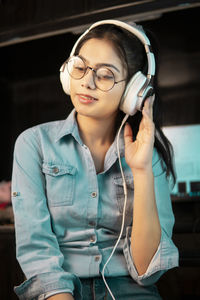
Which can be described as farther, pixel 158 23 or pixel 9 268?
pixel 158 23

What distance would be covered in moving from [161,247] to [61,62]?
2.16m

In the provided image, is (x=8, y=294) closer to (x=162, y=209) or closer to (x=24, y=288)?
(x=24, y=288)

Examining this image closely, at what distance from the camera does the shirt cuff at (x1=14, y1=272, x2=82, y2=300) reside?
2.80 feet

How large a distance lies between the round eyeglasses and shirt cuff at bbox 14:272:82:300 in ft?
1.83

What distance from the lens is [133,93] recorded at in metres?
1.04

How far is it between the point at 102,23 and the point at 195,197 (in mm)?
1410

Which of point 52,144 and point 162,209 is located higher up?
point 52,144

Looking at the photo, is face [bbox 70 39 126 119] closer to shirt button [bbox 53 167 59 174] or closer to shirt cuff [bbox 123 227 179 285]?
shirt button [bbox 53 167 59 174]

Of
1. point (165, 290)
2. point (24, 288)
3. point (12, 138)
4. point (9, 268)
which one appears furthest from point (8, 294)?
point (12, 138)

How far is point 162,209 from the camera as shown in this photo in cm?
106

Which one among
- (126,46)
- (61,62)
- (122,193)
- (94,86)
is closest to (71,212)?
(122,193)

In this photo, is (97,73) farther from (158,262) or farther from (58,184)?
(158,262)

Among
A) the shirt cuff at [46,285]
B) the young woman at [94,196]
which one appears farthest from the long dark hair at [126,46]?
the shirt cuff at [46,285]

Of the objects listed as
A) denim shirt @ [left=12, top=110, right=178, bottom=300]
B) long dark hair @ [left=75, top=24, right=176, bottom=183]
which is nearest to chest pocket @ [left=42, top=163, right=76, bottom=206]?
denim shirt @ [left=12, top=110, right=178, bottom=300]
